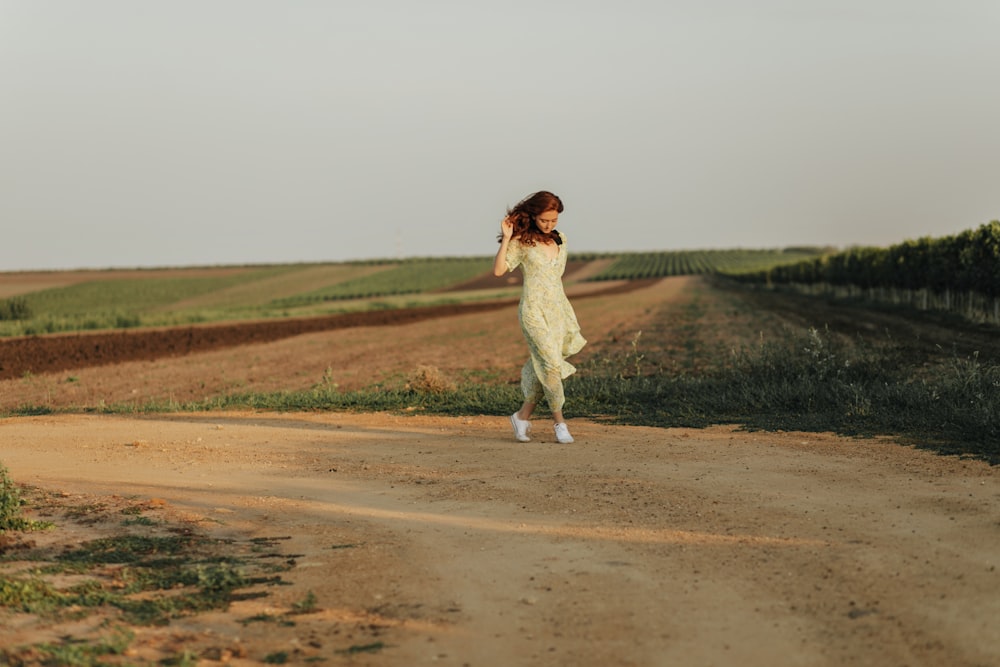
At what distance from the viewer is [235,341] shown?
33594 mm

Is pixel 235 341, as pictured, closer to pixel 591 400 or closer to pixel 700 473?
pixel 591 400

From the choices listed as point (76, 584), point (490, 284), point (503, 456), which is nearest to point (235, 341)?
point (503, 456)

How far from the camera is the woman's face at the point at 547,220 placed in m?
9.22

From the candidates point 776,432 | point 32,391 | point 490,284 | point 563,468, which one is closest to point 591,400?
point 776,432

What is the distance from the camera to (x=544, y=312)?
9.40m

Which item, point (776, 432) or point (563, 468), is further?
point (776, 432)

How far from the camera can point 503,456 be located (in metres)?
8.91

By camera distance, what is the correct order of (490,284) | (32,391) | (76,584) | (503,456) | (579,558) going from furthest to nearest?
(490,284)
(32,391)
(503,456)
(579,558)
(76,584)

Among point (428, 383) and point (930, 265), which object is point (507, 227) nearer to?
point (428, 383)

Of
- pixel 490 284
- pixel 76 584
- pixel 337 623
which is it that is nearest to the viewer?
pixel 337 623

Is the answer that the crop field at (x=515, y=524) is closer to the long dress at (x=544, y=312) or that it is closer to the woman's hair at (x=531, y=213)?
the long dress at (x=544, y=312)

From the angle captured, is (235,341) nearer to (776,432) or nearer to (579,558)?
A: (776,432)

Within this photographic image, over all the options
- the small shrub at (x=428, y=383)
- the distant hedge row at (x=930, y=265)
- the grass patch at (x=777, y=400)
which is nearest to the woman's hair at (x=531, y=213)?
the grass patch at (x=777, y=400)

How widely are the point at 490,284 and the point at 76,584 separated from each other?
8954cm
